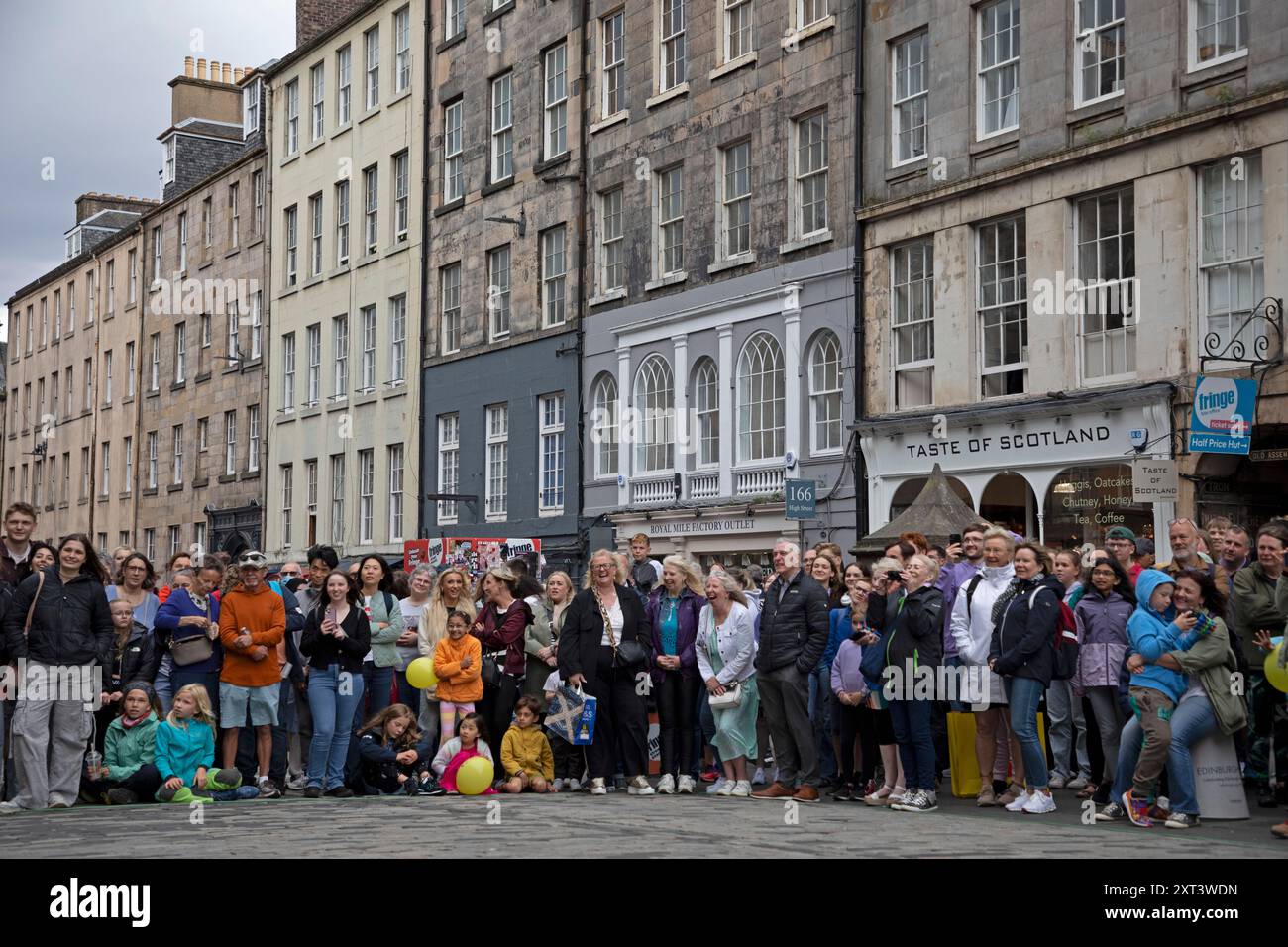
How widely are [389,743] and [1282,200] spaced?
461 inches

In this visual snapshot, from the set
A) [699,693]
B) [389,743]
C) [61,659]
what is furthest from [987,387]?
[61,659]

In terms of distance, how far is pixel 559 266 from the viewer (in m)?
33.6

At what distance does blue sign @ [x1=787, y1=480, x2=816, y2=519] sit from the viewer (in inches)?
904

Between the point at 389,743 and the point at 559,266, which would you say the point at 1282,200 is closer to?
the point at 389,743

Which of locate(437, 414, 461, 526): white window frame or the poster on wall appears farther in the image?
locate(437, 414, 461, 526): white window frame

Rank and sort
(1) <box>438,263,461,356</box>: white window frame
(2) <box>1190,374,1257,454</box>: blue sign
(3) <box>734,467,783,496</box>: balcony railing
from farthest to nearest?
(1) <box>438,263,461,356</box>: white window frame, (3) <box>734,467,783,496</box>: balcony railing, (2) <box>1190,374,1257,454</box>: blue sign

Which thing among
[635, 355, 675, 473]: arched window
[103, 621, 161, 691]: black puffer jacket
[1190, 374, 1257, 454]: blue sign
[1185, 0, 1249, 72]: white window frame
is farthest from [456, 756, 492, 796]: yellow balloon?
[635, 355, 675, 473]: arched window

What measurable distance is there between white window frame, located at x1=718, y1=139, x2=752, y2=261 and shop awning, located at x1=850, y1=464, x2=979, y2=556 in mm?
8174

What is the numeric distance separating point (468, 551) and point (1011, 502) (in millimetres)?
8778

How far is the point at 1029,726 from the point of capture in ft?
40.9

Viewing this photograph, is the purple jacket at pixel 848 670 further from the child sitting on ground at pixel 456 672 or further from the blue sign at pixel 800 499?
the blue sign at pixel 800 499

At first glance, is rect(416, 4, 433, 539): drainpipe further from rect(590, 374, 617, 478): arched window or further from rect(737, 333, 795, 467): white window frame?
rect(737, 333, 795, 467): white window frame

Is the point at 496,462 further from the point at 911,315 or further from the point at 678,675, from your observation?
the point at 678,675

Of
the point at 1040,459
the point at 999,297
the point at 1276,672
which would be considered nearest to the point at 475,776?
the point at 1276,672
